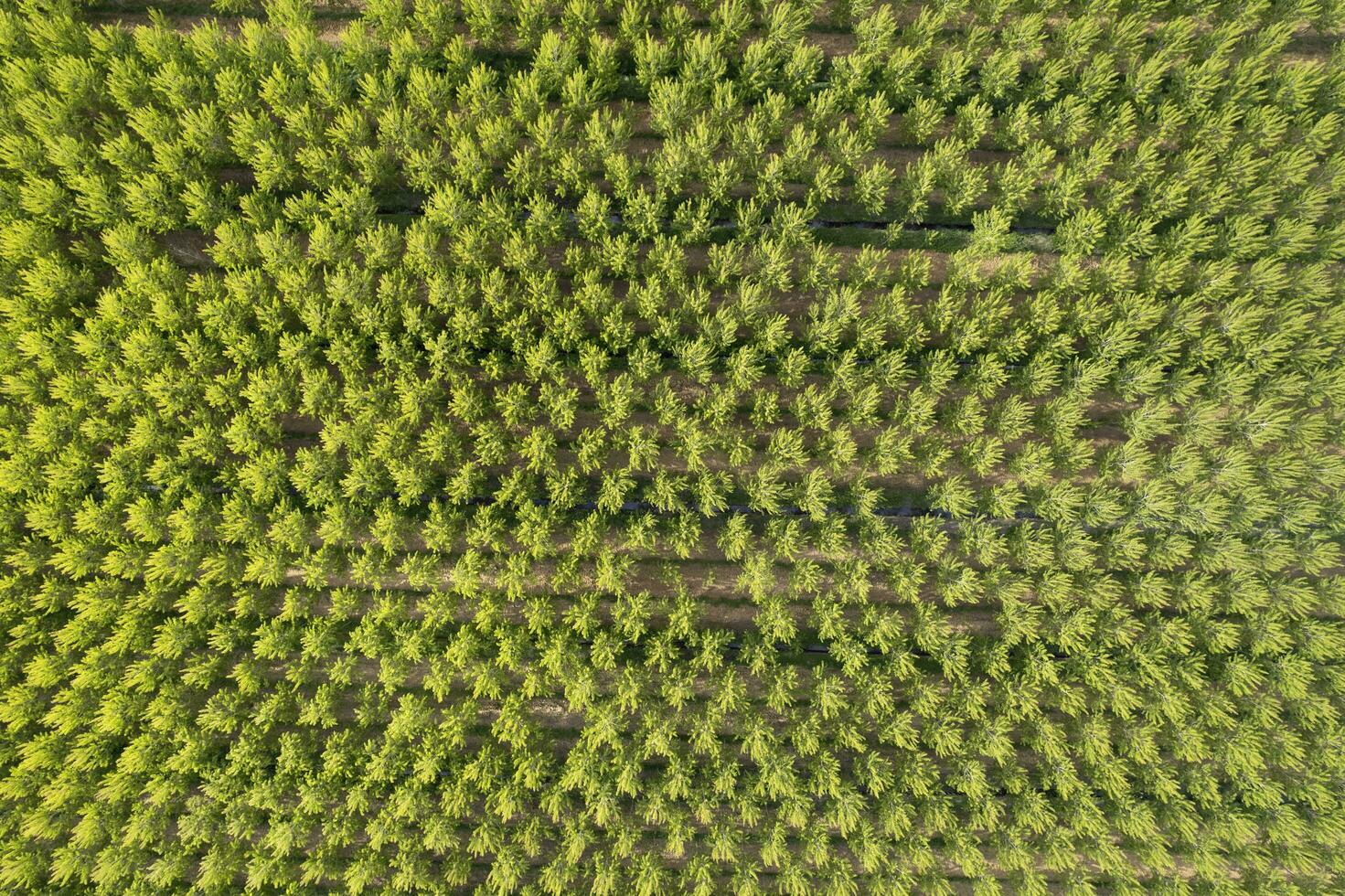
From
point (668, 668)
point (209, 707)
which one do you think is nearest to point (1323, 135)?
point (668, 668)

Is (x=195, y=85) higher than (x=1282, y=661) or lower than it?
higher

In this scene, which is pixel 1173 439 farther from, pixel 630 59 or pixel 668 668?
pixel 630 59

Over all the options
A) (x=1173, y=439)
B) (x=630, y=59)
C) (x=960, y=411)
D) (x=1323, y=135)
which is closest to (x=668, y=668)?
(x=960, y=411)

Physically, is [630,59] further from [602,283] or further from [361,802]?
[361,802]

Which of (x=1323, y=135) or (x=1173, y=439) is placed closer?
(x=1323, y=135)

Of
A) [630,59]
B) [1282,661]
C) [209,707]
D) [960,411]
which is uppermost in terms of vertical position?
[630,59]

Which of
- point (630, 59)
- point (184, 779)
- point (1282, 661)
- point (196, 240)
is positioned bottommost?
point (1282, 661)
